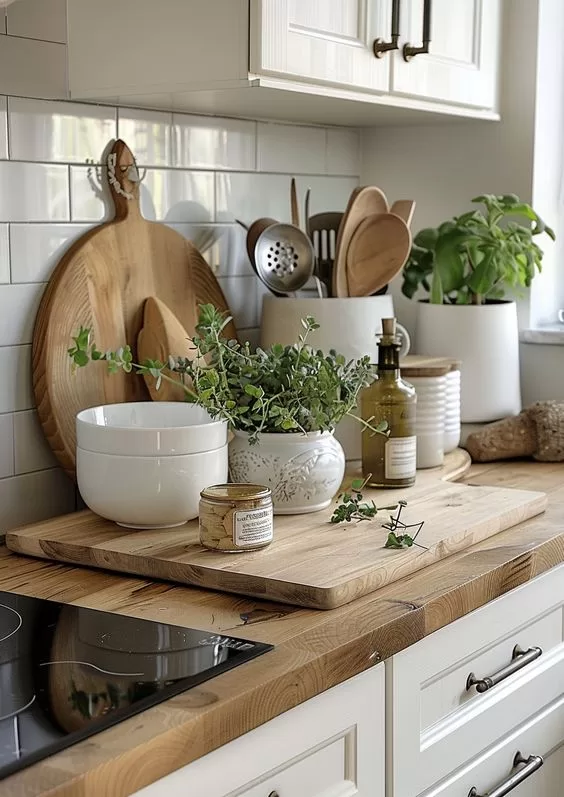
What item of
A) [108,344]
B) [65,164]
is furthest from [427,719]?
[65,164]

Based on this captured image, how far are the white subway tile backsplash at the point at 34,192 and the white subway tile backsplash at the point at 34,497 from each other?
1.27 feet

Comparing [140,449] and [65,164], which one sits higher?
[65,164]

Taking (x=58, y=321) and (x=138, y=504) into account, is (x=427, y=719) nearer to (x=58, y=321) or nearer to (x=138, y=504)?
(x=138, y=504)

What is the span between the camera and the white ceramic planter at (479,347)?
2262 millimetres

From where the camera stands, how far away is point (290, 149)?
2244 mm

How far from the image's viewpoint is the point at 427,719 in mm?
1410

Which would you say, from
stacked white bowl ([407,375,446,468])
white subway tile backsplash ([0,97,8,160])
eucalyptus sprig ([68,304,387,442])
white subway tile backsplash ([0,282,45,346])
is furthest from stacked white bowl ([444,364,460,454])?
white subway tile backsplash ([0,97,8,160])

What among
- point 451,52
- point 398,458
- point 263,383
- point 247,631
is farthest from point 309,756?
point 451,52

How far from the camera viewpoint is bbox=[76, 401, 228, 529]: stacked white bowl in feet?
5.10

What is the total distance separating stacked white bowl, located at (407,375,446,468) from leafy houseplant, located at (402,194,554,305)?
292 mm

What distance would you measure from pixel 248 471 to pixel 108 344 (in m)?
0.32

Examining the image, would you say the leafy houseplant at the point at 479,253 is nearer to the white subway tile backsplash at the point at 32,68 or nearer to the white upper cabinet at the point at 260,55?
the white upper cabinet at the point at 260,55

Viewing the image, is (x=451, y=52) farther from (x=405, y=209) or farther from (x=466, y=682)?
(x=466, y=682)

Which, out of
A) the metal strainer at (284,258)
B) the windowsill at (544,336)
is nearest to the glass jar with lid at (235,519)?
the metal strainer at (284,258)
